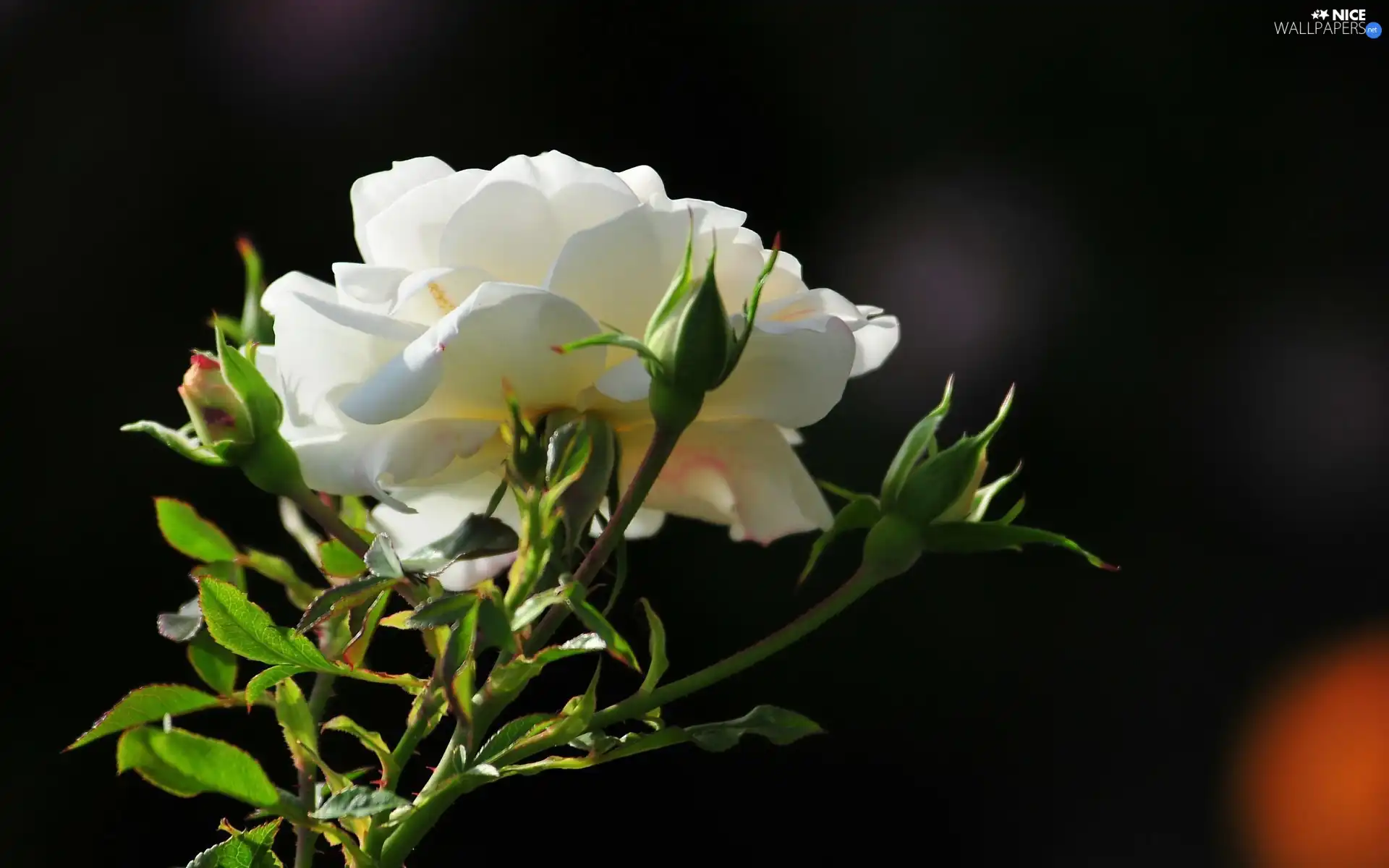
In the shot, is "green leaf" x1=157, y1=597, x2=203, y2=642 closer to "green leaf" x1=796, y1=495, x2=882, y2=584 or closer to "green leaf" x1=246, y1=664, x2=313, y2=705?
"green leaf" x1=246, y1=664, x2=313, y2=705

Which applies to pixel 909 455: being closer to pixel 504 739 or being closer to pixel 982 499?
pixel 982 499

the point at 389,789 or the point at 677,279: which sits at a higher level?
the point at 677,279

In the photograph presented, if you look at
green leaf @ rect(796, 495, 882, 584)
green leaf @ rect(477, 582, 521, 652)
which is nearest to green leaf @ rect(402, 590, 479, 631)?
green leaf @ rect(477, 582, 521, 652)

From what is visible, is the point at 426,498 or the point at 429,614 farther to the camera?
the point at 426,498

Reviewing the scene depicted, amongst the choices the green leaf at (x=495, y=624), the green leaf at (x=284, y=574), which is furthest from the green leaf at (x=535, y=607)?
the green leaf at (x=284, y=574)

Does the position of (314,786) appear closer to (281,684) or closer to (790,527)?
(281,684)

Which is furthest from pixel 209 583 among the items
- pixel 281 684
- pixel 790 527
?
pixel 790 527

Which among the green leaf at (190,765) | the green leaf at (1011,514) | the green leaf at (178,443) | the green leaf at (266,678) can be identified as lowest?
the green leaf at (190,765)

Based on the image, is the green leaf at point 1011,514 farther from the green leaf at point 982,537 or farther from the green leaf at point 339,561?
the green leaf at point 339,561
